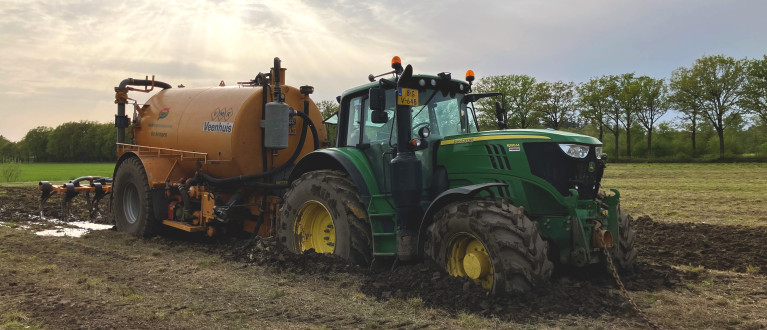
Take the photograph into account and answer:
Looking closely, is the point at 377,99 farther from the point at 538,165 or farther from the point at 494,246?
the point at 494,246

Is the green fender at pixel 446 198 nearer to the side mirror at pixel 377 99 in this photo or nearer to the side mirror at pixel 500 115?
the side mirror at pixel 377 99

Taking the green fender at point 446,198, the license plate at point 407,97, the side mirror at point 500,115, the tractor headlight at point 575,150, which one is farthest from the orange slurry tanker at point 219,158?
the tractor headlight at point 575,150

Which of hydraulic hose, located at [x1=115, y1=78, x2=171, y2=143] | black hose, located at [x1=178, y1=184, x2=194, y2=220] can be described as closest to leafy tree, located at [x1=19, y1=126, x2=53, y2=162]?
hydraulic hose, located at [x1=115, y1=78, x2=171, y2=143]

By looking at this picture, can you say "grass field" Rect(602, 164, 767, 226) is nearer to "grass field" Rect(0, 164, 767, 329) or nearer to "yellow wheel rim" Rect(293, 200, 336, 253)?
"grass field" Rect(0, 164, 767, 329)

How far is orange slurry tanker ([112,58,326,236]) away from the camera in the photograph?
9727 mm

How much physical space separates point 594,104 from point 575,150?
50.3 metres

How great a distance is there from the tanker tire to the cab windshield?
2207mm

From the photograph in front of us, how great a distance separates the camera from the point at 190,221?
1050 cm

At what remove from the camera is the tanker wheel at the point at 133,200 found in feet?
35.1

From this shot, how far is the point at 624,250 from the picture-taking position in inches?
263

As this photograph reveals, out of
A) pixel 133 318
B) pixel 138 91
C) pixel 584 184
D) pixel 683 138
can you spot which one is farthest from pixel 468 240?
pixel 683 138

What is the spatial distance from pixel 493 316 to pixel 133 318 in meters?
3.38

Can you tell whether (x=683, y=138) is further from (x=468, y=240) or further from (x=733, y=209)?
(x=468, y=240)

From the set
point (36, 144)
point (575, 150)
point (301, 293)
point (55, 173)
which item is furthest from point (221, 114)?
point (36, 144)
